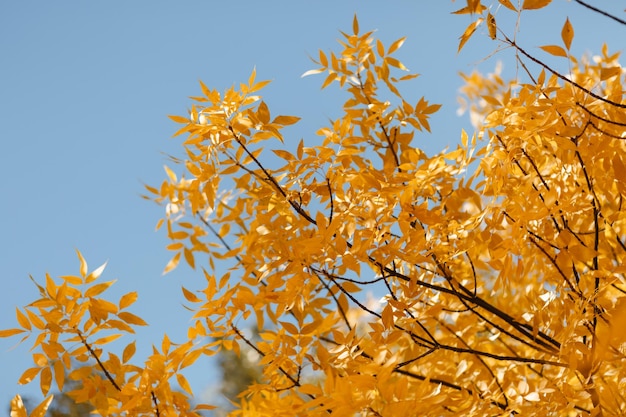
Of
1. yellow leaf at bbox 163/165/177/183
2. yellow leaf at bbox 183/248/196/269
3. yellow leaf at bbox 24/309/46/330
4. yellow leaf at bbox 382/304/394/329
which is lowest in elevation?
yellow leaf at bbox 382/304/394/329

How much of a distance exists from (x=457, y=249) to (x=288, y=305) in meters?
0.57

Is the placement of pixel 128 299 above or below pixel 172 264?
below

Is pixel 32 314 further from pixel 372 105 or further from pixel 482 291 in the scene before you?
pixel 482 291

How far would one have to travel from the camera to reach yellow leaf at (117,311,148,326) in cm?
200

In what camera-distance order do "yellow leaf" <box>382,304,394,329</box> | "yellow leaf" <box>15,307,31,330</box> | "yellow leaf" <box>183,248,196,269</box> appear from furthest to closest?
"yellow leaf" <box>183,248,196,269</box>, "yellow leaf" <box>15,307,31,330</box>, "yellow leaf" <box>382,304,394,329</box>

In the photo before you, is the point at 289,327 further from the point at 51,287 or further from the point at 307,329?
the point at 51,287

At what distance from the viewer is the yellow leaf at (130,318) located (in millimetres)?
1997

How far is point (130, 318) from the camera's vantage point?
6.64 ft

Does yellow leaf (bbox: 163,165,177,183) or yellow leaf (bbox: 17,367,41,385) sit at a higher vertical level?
yellow leaf (bbox: 163,165,177,183)

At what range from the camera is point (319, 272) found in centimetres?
203

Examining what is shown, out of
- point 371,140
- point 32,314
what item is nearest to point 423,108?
point 371,140

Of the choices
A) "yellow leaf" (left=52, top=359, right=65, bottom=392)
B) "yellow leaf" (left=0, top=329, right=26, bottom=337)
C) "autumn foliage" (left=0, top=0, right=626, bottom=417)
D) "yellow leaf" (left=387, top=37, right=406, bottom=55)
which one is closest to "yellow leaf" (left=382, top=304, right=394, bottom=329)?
"autumn foliage" (left=0, top=0, right=626, bottom=417)

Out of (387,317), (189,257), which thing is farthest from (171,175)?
(387,317)

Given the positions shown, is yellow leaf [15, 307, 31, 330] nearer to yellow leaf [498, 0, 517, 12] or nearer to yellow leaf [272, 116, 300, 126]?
yellow leaf [272, 116, 300, 126]
